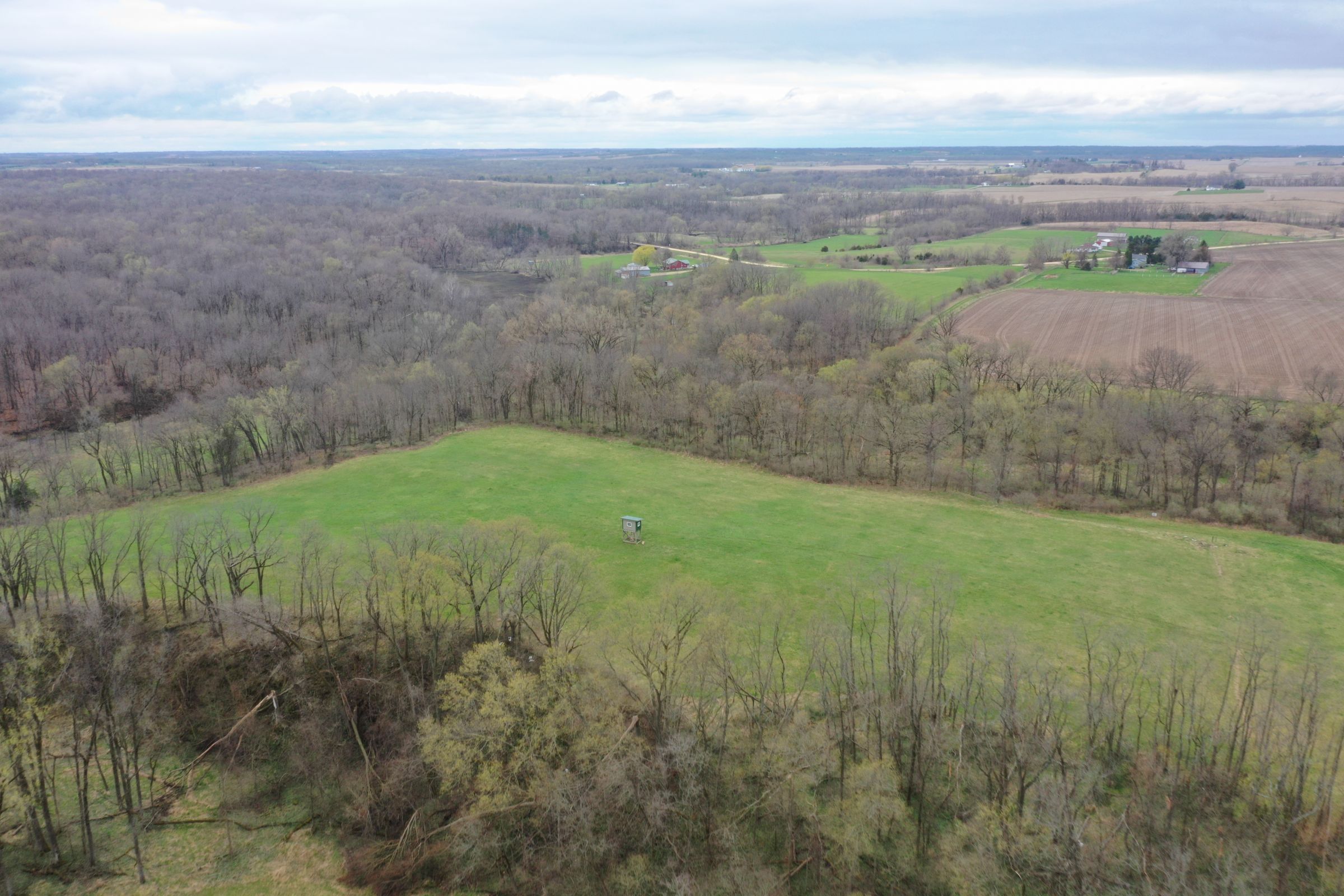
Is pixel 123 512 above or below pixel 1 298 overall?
below

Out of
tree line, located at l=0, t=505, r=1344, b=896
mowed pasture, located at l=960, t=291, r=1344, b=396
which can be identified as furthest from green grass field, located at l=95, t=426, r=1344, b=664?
mowed pasture, located at l=960, t=291, r=1344, b=396

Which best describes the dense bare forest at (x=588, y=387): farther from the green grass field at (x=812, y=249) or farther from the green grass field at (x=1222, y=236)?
the green grass field at (x=1222, y=236)

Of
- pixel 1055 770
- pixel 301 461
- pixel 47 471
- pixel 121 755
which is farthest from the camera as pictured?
pixel 301 461

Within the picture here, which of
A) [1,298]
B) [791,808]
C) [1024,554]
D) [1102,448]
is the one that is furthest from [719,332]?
[1,298]

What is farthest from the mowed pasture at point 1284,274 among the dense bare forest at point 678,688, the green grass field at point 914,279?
the dense bare forest at point 678,688

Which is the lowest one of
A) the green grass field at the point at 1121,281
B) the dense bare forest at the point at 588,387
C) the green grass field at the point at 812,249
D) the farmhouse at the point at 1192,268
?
the dense bare forest at the point at 588,387

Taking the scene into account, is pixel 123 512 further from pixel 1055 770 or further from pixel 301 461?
pixel 1055 770

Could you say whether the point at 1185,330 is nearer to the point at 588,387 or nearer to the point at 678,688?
the point at 588,387

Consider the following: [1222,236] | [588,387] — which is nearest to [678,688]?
[588,387]
